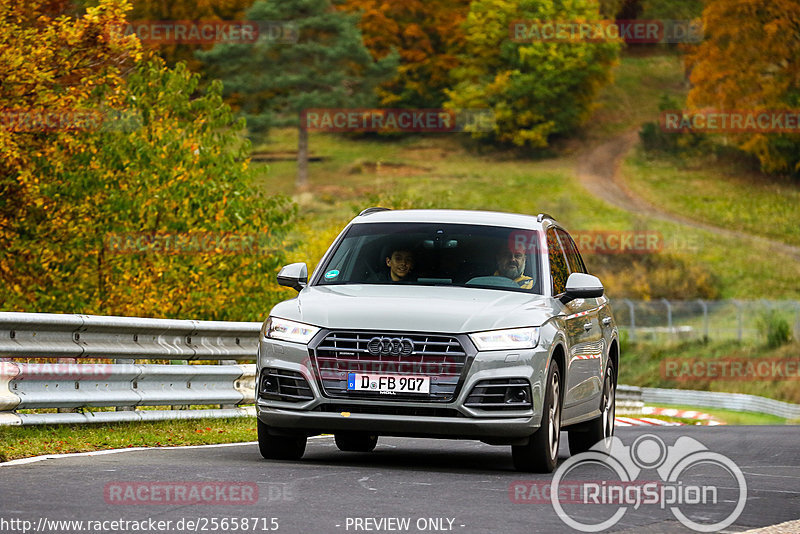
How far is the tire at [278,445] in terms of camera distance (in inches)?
440

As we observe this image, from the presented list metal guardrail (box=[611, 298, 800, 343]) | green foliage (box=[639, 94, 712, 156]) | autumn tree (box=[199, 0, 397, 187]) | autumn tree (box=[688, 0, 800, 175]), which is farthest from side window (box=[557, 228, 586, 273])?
green foliage (box=[639, 94, 712, 156])

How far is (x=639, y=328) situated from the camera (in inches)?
2263

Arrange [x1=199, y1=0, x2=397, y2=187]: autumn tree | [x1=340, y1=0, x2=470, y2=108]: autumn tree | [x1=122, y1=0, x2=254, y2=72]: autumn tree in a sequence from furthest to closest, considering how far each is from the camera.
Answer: [x1=340, y1=0, x2=470, y2=108]: autumn tree
[x1=122, y1=0, x2=254, y2=72]: autumn tree
[x1=199, y1=0, x2=397, y2=187]: autumn tree

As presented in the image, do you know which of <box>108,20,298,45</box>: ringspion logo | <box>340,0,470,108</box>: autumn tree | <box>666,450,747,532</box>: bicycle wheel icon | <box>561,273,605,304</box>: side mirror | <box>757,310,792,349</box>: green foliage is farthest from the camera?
<box>340,0,470,108</box>: autumn tree

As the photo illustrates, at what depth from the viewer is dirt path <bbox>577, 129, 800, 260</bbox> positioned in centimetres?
9294

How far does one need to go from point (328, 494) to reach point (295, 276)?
3.30m

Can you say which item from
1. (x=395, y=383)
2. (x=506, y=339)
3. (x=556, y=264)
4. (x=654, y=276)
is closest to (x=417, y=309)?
(x=395, y=383)

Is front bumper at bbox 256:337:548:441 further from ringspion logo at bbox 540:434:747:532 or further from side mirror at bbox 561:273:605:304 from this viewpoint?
side mirror at bbox 561:273:605:304

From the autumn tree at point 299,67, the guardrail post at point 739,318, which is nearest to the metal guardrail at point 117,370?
the guardrail post at point 739,318

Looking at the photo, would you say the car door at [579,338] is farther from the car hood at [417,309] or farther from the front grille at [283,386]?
the front grille at [283,386]

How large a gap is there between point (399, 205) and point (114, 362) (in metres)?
51.4

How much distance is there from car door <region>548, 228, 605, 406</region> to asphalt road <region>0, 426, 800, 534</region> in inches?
29.5

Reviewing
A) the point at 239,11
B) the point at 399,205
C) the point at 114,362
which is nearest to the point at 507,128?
the point at 239,11

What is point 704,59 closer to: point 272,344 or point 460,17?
point 460,17
